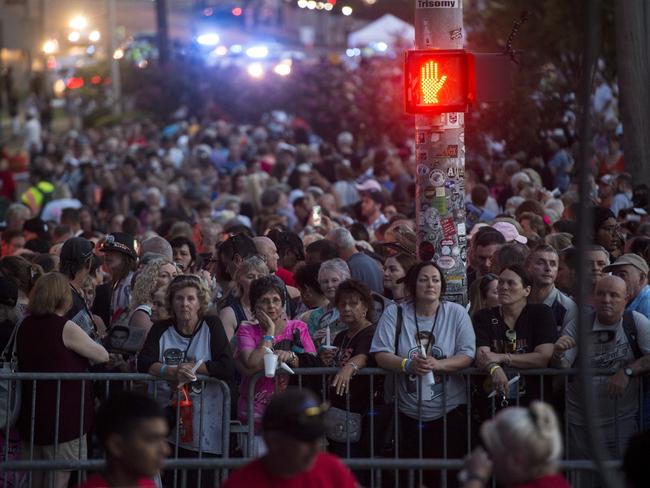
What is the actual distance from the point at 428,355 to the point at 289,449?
332cm

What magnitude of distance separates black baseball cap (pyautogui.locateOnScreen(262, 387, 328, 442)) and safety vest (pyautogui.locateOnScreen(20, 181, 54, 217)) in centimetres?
1732

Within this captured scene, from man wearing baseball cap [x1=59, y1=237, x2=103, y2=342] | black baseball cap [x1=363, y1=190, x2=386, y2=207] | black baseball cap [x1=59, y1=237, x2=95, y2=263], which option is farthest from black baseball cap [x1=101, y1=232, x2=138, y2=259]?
black baseball cap [x1=363, y1=190, x2=386, y2=207]

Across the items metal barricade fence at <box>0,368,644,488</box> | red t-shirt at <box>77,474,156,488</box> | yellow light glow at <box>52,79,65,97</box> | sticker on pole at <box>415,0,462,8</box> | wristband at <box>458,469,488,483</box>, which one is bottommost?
metal barricade fence at <box>0,368,644,488</box>

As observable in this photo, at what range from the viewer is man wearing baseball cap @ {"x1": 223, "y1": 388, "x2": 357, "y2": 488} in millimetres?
5770

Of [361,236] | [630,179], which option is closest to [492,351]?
[361,236]

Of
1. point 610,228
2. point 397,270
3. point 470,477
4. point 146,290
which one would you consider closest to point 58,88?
point 610,228

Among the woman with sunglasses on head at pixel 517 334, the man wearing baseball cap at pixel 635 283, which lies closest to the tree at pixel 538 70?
the man wearing baseball cap at pixel 635 283

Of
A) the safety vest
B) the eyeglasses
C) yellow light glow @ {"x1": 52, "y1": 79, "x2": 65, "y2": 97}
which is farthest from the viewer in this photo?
yellow light glow @ {"x1": 52, "y1": 79, "x2": 65, "y2": 97}

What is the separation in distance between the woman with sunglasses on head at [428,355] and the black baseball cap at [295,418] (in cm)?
311

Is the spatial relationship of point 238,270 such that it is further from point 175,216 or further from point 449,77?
point 175,216

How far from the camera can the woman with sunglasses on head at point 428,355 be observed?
29.5 ft

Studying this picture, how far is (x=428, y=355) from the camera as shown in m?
9.00

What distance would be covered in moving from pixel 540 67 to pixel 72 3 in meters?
40.5

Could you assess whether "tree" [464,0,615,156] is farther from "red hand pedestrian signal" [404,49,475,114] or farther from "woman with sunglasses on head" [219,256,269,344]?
"woman with sunglasses on head" [219,256,269,344]
